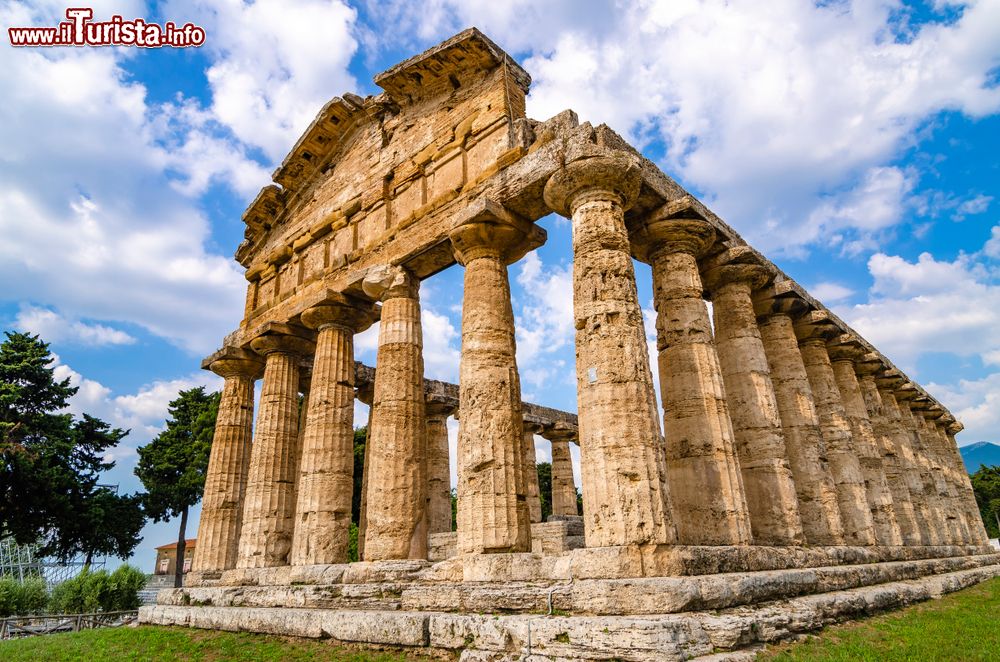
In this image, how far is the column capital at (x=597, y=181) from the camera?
1079 centimetres

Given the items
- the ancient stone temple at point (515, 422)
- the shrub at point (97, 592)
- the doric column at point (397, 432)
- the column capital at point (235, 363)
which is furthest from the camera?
the shrub at point (97, 592)

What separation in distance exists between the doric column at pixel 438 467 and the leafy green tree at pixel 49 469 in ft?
61.8

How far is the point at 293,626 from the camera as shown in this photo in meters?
10.8

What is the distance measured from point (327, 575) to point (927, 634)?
10.3m

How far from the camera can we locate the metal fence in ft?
60.9

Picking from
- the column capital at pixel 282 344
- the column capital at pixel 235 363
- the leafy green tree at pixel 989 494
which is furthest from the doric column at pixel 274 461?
the leafy green tree at pixel 989 494

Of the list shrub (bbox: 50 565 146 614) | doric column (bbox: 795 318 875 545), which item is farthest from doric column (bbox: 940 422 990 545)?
shrub (bbox: 50 565 146 614)

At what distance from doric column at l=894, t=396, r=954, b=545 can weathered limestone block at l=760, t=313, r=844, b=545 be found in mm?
11221

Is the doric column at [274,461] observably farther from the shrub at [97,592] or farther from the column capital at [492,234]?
the shrub at [97,592]

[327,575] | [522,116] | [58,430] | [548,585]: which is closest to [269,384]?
[327,575]

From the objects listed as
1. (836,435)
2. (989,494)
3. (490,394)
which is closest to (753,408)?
(836,435)

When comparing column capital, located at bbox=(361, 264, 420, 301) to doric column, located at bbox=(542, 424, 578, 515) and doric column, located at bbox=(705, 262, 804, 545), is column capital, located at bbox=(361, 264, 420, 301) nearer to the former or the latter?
doric column, located at bbox=(705, 262, 804, 545)

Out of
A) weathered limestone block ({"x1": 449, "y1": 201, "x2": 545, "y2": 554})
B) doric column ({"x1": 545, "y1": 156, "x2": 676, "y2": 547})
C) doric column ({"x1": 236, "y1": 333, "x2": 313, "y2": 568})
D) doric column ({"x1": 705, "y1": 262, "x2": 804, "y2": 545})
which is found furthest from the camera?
doric column ({"x1": 236, "y1": 333, "x2": 313, "y2": 568})

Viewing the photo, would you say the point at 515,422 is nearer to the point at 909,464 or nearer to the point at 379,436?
the point at 379,436
